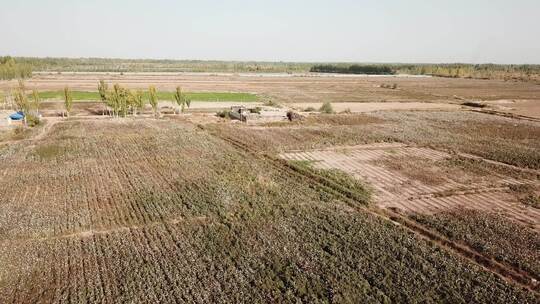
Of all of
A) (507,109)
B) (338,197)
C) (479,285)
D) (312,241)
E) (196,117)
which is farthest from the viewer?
(507,109)

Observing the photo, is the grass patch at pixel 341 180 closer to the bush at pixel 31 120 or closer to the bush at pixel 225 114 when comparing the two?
the bush at pixel 225 114

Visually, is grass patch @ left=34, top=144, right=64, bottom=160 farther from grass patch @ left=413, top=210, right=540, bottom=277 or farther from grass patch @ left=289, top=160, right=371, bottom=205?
grass patch @ left=413, top=210, right=540, bottom=277

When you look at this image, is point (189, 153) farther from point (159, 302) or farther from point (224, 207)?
point (159, 302)

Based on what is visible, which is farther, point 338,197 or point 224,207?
point 338,197

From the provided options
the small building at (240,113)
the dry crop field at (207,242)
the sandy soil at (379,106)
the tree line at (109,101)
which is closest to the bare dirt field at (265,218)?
the dry crop field at (207,242)

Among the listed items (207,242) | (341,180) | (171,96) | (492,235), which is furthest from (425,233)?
(171,96)

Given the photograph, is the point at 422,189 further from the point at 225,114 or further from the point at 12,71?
the point at 12,71

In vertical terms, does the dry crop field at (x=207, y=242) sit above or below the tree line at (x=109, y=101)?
below

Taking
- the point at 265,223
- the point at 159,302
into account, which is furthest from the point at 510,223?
the point at 159,302
